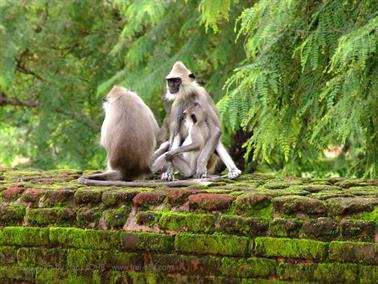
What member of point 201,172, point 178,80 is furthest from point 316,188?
point 178,80

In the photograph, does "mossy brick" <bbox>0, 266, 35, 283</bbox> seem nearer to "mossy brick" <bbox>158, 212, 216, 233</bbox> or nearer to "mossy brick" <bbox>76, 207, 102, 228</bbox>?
"mossy brick" <bbox>76, 207, 102, 228</bbox>

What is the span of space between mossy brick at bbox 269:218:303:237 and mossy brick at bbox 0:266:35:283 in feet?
4.74

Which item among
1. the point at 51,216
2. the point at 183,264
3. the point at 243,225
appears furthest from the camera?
the point at 51,216

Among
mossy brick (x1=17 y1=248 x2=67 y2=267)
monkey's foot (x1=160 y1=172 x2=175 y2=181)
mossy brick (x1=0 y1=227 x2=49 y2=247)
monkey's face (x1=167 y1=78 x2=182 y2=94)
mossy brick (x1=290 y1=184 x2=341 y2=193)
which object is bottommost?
mossy brick (x1=17 y1=248 x2=67 y2=267)

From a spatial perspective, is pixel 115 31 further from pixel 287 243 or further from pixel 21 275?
pixel 287 243

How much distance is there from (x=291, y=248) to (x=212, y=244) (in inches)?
16.5

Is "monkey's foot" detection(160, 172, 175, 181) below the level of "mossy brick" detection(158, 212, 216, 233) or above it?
above

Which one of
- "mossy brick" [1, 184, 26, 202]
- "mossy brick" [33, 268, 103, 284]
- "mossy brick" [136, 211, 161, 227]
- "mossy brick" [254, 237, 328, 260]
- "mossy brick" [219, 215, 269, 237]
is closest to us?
"mossy brick" [254, 237, 328, 260]

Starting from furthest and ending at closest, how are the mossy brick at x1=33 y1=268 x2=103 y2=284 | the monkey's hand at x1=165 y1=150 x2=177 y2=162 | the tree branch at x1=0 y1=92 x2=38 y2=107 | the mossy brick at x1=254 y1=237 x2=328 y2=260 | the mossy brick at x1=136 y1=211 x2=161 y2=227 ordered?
the tree branch at x1=0 y1=92 x2=38 y2=107, the monkey's hand at x1=165 y1=150 x2=177 y2=162, the mossy brick at x1=33 y1=268 x2=103 y2=284, the mossy brick at x1=136 y1=211 x2=161 y2=227, the mossy brick at x1=254 y1=237 x2=328 y2=260

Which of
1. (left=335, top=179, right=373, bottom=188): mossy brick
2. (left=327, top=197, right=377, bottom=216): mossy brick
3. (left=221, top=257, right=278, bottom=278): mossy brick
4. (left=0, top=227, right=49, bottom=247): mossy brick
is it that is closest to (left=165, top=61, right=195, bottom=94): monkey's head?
(left=335, top=179, right=373, bottom=188): mossy brick

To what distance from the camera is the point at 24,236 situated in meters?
5.02

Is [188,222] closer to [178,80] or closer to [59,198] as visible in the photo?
[59,198]

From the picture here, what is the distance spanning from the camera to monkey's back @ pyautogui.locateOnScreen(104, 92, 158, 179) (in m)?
5.88

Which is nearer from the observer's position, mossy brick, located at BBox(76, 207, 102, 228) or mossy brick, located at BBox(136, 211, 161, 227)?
mossy brick, located at BBox(136, 211, 161, 227)
